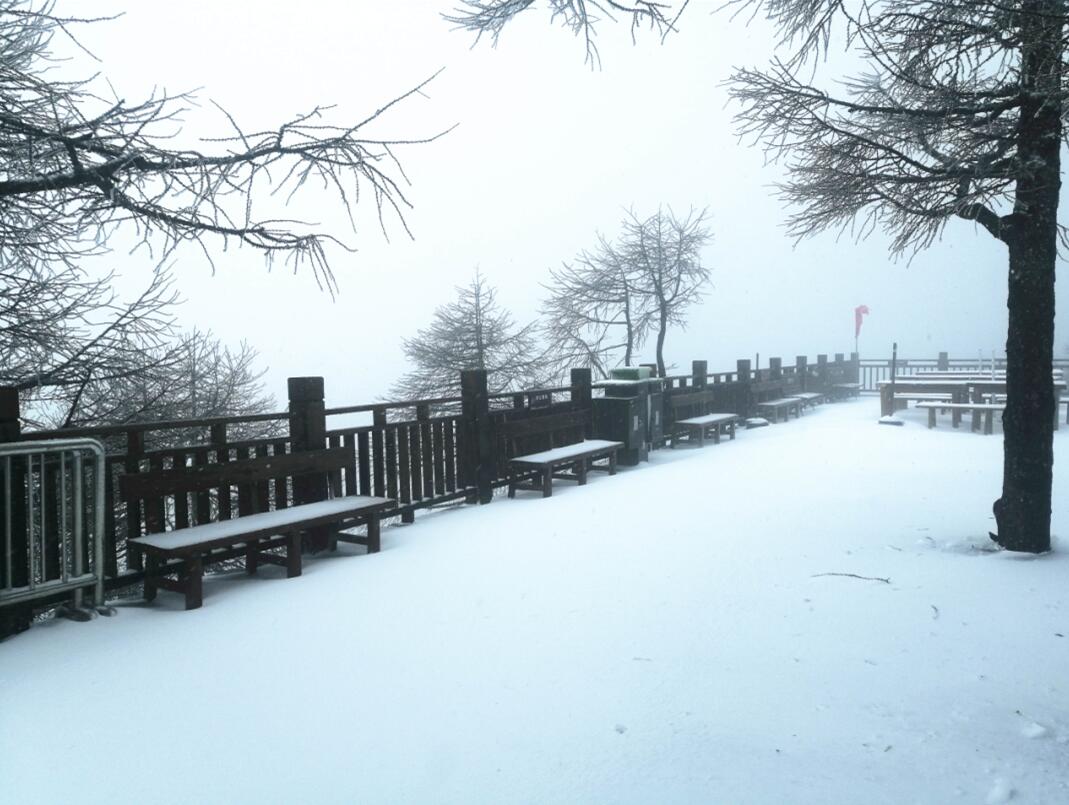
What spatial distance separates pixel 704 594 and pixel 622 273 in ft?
59.7

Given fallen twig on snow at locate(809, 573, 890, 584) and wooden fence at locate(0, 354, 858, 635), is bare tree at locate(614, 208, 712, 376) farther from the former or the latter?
fallen twig on snow at locate(809, 573, 890, 584)

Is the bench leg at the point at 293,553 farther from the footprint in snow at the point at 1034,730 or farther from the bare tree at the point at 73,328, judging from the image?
the footprint in snow at the point at 1034,730

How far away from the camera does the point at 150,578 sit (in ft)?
14.4

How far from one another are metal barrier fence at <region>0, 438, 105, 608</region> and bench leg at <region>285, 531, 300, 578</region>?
3.76 feet

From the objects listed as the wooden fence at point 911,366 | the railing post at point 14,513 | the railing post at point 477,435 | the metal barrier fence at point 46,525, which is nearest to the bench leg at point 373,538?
the metal barrier fence at point 46,525

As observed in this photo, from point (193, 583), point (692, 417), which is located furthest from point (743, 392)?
point (193, 583)

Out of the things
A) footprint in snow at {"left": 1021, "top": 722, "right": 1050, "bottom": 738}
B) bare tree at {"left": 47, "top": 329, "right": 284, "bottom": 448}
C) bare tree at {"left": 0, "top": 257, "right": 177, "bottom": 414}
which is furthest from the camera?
bare tree at {"left": 47, "top": 329, "right": 284, "bottom": 448}

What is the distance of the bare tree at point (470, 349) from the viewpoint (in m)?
22.1

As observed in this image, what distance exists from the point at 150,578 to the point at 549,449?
5.31 metres

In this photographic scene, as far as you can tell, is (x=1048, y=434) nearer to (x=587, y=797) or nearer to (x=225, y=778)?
(x=587, y=797)

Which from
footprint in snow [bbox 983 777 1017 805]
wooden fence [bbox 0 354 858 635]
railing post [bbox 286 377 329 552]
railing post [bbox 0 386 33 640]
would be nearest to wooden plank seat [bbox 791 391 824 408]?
wooden fence [bbox 0 354 858 635]

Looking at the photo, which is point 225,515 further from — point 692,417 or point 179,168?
point 692,417

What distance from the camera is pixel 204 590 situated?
4.67 m

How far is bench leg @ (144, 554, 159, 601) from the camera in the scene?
438 centimetres
